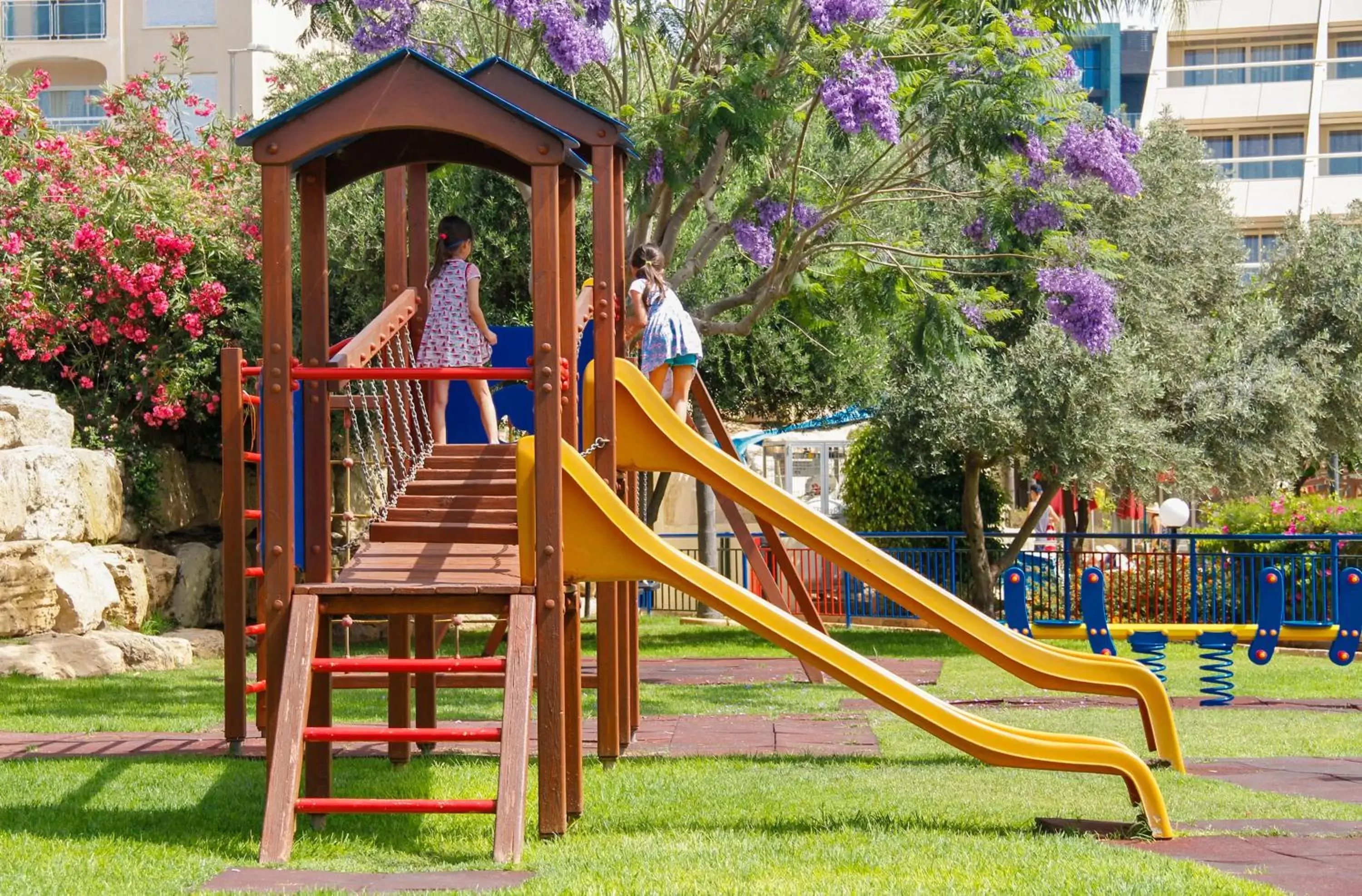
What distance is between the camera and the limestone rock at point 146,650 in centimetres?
1429

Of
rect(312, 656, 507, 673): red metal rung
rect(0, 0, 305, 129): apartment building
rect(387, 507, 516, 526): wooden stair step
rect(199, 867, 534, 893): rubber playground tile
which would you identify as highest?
rect(0, 0, 305, 129): apartment building

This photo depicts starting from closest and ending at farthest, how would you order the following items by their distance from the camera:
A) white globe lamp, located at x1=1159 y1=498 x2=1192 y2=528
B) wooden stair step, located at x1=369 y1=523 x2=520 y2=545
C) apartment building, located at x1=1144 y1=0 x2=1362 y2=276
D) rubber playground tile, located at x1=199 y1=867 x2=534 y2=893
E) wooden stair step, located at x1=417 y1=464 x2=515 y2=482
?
rubber playground tile, located at x1=199 y1=867 x2=534 y2=893
wooden stair step, located at x1=369 y1=523 x2=520 y2=545
wooden stair step, located at x1=417 y1=464 x2=515 y2=482
white globe lamp, located at x1=1159 y1=498 x2=1192 y2=528
apartment building, located at x1=1144 y1=0 x2=1362 y2=276

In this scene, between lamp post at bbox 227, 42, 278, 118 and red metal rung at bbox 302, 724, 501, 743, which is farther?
lamp post at bbox 227, 42, 278, 118

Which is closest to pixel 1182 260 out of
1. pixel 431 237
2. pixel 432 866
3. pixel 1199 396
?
pixel 1199 396

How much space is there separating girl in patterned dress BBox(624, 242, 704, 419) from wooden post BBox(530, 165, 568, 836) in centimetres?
397

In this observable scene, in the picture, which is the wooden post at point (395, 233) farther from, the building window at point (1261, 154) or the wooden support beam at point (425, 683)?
the building window at point (1261, 154)

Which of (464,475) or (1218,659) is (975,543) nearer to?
(1218,659)

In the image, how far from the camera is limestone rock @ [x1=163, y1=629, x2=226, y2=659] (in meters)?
16.0

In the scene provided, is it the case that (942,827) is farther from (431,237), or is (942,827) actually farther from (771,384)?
(771,384)

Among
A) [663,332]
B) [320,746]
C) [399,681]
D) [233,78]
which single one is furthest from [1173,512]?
[233,78]

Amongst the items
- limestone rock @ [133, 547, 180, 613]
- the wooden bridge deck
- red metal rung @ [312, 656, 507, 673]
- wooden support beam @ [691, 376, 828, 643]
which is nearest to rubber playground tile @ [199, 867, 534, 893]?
red metal rung @ [312, 656, 507, 673]

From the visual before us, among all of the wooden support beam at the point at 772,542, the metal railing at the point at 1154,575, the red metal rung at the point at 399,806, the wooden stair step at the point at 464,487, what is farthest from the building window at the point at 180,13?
the red metal rung at the point at 399,806

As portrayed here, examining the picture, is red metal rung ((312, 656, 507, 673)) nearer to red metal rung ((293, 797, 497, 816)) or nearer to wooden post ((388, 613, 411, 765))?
red metal rung ((293, 797, 497, 816))

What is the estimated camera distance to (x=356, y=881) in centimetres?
533
